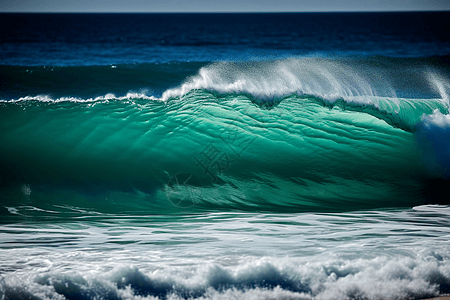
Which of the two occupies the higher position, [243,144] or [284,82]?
[284,82]

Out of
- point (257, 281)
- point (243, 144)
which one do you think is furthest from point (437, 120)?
point (257, 281)

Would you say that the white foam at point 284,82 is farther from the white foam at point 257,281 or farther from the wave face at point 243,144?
the white foam at point 257,281

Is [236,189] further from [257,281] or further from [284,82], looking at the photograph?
[284,82]

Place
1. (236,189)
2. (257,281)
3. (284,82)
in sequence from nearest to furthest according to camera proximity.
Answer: (257,281)
(236,189)
(284,82)

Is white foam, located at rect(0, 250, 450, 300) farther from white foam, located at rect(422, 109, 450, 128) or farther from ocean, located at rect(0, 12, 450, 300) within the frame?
white foam, located at rect(422, 109, 450, 128)

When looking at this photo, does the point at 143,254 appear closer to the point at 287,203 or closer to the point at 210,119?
the point at 287,203

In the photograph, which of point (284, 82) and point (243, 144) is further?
point (284, 82)
